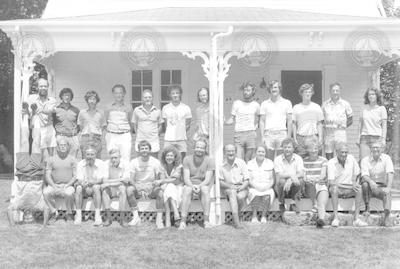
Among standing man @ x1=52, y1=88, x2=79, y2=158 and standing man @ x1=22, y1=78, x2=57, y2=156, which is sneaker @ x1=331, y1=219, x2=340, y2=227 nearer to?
standing man @ x1=52, y1=88, x2=79, y2=158

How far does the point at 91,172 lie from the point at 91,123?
90 centimetres

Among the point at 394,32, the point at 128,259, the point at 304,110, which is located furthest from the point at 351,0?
the point at 128,259

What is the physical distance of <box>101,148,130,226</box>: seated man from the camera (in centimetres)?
811

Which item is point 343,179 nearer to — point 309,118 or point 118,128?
point 309,118

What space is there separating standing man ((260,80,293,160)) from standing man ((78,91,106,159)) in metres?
2.37

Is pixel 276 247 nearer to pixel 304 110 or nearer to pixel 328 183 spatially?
pixel 328 183

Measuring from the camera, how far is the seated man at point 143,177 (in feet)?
26.7

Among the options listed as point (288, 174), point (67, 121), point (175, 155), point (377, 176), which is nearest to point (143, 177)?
point (175, 155)

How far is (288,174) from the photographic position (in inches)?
318

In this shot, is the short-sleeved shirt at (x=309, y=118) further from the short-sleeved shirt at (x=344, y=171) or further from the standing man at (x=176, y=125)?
the standing man at (x=176, y=125)

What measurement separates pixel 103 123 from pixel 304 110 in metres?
2.93

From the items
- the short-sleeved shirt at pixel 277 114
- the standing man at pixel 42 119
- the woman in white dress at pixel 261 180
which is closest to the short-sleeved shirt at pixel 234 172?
the woman in white dress at pixel 261 180

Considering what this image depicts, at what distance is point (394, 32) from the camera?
8867 millimetres

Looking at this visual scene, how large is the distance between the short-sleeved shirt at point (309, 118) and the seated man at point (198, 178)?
4.74 feet
